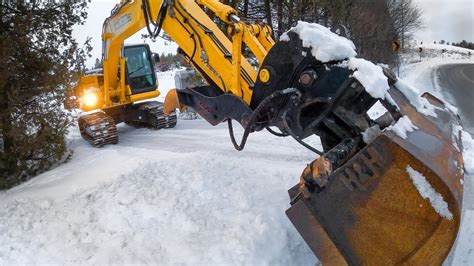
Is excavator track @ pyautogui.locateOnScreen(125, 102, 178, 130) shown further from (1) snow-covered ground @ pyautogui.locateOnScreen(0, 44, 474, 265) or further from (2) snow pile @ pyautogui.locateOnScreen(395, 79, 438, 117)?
(2) snow pile @ pyautogui.locateOnScreen(395, 79, 438, 117)

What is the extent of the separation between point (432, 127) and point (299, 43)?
122 centimetres

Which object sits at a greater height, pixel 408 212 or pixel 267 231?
pixel 408 212

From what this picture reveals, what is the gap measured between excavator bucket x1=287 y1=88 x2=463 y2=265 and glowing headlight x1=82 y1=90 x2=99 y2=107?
6277mm

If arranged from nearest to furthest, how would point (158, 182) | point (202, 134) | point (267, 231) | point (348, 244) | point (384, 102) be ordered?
point (348, 244) → point (384, 102) → point (267, 231) → point (158, 182) → point (202, 134)

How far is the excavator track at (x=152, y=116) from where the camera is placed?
29.0ft

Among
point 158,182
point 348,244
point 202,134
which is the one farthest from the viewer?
point 202,134

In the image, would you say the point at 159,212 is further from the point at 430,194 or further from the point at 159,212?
the point at 430,194

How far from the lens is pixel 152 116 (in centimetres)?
891

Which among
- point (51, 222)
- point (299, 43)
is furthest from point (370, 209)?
point (51, 222)

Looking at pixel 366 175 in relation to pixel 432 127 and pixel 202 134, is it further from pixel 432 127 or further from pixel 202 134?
pixel 202 134

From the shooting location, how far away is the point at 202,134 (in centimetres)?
809

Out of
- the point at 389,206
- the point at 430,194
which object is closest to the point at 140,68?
the point at 389,206

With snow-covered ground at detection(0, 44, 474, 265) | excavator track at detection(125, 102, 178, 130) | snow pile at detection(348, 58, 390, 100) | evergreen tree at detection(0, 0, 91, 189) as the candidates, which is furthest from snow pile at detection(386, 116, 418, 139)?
excavator track at detection(125, 102, 178, 130)

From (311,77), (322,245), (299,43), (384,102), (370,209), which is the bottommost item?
(322,245)
